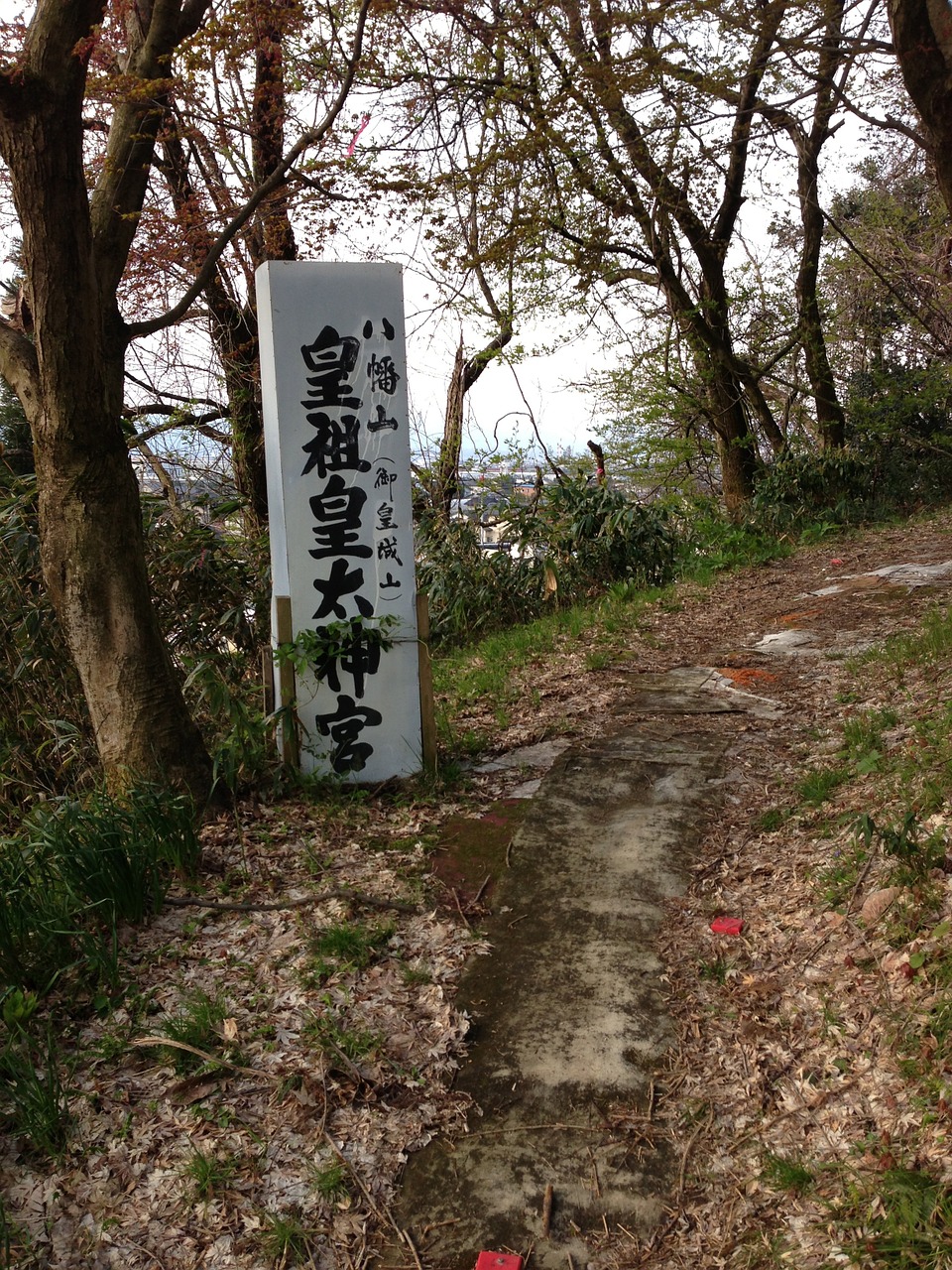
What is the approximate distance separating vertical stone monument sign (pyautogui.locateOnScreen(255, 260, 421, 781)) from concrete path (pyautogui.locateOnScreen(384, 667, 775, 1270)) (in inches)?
42.1

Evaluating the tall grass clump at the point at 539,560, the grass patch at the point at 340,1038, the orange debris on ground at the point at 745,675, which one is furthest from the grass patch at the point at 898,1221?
the tall grass clump at the point at 539,560

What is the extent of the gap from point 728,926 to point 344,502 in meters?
2.75

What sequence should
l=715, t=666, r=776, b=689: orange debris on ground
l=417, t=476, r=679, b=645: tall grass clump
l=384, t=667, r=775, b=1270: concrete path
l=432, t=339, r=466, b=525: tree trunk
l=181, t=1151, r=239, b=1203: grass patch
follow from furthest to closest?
l=432, t=339, r=466, b=525: tree trunk < l=417, t=476, r=679, b=645: tall grass clump < l=715, t=666, r=776, b=689: orange debris on ground < l=181, t=1151, r=239, b=1203: grass patch < l=384, t=667, r=775, b=1270: concrete path

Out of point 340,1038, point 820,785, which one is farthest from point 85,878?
point 820,785

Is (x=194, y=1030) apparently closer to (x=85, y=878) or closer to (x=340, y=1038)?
(x=340, y=1038)

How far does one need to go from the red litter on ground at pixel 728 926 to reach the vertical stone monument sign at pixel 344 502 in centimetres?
201

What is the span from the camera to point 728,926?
11.6ft

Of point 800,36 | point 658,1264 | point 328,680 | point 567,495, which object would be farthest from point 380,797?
point 800,36

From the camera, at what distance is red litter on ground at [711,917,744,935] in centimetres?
350

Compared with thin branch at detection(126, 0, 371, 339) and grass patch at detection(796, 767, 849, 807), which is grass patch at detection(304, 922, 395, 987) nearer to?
grass patch at detection(796, 767, 849, 807)

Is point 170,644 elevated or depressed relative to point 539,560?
depressed

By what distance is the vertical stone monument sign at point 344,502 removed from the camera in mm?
4680

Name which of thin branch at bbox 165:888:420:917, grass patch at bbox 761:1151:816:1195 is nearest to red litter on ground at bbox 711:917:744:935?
grass patch at bbox 761:1151:816:1195

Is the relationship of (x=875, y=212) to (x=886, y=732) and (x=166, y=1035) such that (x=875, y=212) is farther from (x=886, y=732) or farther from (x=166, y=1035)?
(x=166, y=1035)
